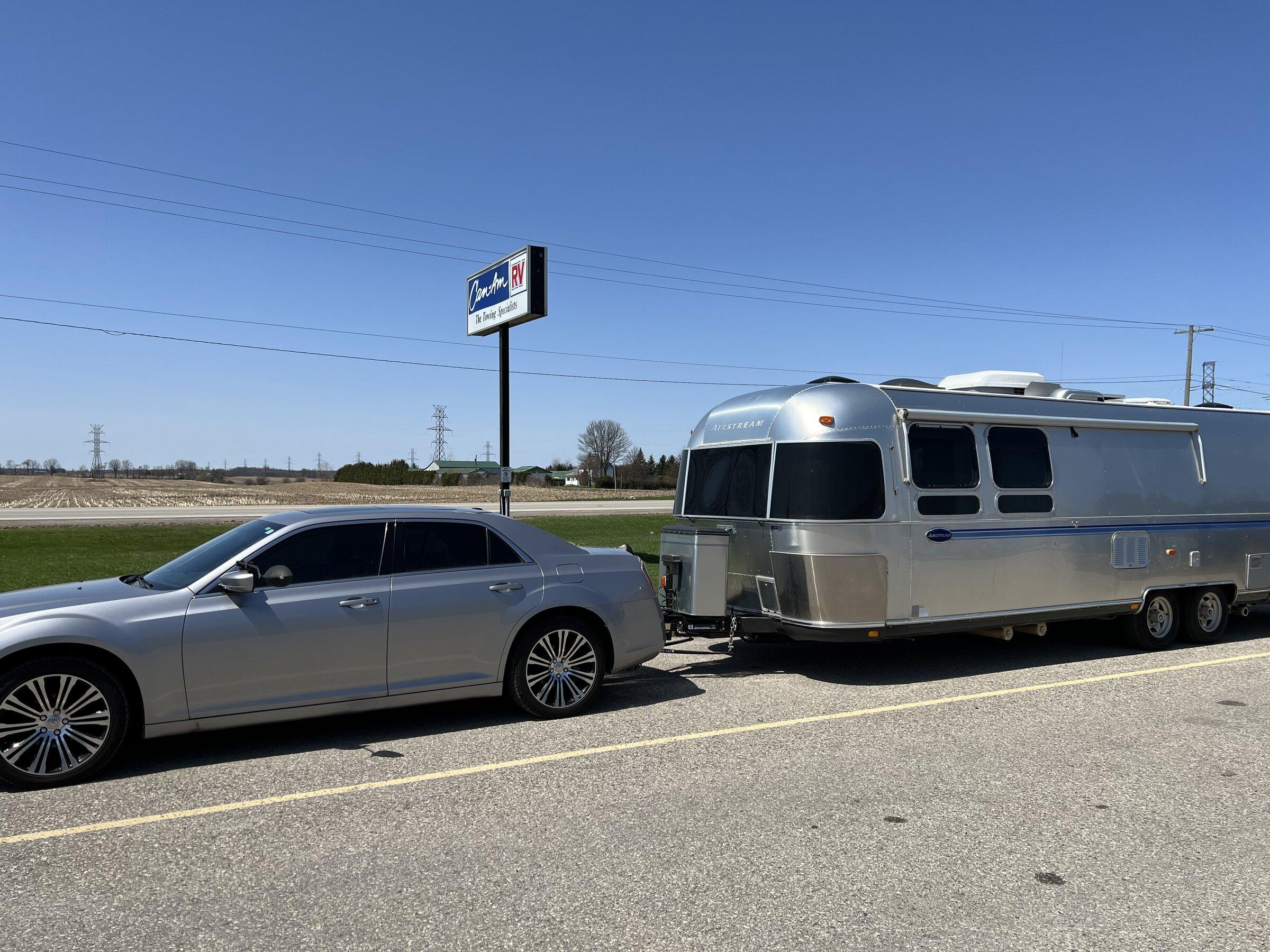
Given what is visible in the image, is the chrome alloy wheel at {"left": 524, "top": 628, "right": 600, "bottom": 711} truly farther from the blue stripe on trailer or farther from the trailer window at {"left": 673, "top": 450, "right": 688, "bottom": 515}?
the blue stripe on trailer

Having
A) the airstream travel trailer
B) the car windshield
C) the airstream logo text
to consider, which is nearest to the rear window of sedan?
A: the car windshield

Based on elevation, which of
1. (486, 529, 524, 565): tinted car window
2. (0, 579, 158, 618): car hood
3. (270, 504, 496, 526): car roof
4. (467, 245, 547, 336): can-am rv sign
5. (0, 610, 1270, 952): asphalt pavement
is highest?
(467, 245, 547, 336): can-am rv sign

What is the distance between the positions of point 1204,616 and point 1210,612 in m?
0.11

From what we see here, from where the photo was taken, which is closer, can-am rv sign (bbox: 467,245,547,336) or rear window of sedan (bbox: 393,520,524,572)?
rear window of sedan (bbox: 393,520,524,572)

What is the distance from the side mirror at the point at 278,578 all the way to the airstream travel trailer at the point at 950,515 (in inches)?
138

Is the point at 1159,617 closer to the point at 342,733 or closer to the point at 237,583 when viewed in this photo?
the point at 342,733

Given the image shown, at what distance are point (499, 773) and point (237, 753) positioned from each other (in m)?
1.74

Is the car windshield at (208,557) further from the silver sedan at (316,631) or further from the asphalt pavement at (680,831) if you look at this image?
the asphalt pavement at (680,831)

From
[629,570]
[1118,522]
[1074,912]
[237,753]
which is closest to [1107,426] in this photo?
[1118,522]

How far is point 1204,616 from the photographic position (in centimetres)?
994

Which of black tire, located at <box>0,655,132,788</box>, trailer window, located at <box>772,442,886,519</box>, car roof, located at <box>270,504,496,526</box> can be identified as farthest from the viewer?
trailer window, located at <box>772,442,886,519</box>

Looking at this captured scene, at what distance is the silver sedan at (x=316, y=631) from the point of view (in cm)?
506

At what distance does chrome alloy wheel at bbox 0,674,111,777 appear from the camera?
493 centimetres

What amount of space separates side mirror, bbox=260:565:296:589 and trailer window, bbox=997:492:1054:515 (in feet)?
19.7
